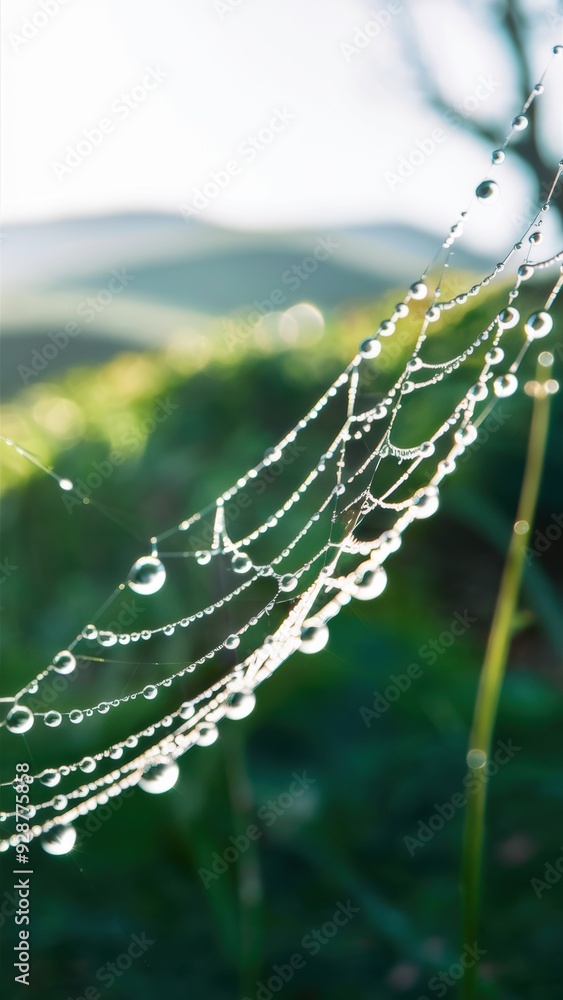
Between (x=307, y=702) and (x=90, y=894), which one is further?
(x=307, y=702)

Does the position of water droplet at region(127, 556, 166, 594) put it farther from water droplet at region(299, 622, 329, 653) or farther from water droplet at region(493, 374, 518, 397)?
water droplet at region(493, 374, 518, 397)

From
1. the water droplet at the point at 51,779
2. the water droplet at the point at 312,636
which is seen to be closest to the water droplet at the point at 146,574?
the water droplet at the point at 312,636

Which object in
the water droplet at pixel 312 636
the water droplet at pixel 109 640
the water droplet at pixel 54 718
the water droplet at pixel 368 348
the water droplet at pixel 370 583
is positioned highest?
the water droplet at pixel 368 348

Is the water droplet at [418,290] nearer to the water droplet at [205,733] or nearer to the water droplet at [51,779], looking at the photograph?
the water droplet at [205,733]

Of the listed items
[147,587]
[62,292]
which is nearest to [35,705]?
[147,587]

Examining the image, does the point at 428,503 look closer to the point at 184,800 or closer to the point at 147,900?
the point at 184,800

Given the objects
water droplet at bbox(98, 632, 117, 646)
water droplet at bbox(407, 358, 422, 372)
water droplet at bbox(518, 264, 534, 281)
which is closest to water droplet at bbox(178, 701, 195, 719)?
water droplet at bbox(98, 632, 117, 646)

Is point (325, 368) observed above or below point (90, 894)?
above
